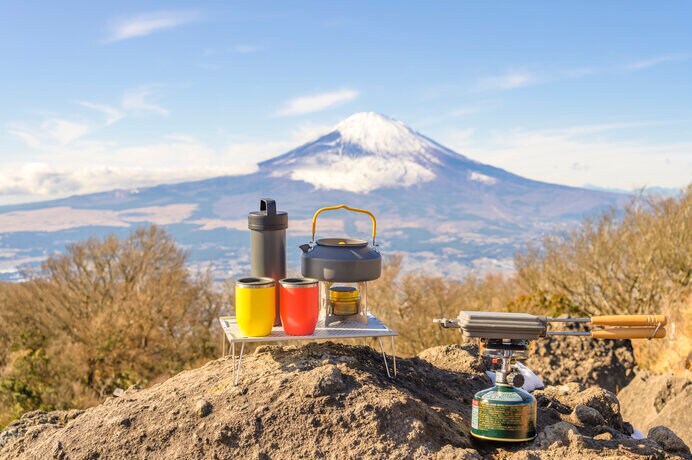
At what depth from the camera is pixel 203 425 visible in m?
4.98

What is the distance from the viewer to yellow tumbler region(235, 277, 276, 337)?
5523 mm

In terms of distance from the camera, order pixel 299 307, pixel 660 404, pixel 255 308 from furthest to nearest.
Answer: pixel 660 404
pixel 299 307
pixel 255 308

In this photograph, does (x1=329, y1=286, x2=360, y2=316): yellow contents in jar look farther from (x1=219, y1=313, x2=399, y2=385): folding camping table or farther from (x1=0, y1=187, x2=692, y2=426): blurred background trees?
(x1=0, y1=187, x2=692, y2=426): blurred background trees

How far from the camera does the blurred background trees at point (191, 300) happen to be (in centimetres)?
1772

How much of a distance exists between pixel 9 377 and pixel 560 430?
1723 cm

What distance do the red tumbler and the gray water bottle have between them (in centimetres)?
41

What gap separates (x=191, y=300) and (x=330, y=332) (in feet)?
85.9

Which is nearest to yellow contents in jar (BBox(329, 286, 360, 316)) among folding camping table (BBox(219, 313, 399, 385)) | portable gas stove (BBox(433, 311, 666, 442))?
folding camping table (BBox(219, 313, 399, 385))

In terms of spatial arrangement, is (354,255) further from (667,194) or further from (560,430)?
(667,194)

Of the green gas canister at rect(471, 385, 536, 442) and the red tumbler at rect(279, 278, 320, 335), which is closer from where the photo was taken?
the green gas canister at rect(471, 385, 536, 442)

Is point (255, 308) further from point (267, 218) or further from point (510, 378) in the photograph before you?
point (510, 378)

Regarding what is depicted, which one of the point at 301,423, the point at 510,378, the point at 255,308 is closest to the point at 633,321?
the point at 510,378

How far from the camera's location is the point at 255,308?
552 centimetres

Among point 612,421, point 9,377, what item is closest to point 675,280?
point 612,421
